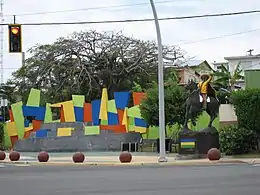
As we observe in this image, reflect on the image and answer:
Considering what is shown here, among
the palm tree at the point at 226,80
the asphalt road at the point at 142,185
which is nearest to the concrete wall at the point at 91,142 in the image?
the asphalt road at the point at 142,185

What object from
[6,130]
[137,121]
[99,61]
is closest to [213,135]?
[137,121]

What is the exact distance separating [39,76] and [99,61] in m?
5.90

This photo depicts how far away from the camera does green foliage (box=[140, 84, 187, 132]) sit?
36312 millimetres

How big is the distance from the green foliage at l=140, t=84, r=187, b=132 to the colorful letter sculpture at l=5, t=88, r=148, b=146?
3.50m

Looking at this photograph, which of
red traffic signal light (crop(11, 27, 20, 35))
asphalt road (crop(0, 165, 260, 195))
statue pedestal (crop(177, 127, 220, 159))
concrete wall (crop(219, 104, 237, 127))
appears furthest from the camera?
concrete wall (crop(219, 104, 237, 127))

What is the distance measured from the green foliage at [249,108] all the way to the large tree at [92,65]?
78.0ft

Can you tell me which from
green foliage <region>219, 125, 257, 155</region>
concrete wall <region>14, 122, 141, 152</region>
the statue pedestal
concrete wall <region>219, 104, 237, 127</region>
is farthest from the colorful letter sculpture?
the statue pedestal

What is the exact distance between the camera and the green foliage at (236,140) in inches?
1190

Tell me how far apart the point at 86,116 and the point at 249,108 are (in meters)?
16.6

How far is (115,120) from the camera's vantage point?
4309cm

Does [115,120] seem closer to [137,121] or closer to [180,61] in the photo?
[137,121]

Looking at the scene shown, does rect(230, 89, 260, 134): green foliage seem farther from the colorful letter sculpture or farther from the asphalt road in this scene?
the asphalt road

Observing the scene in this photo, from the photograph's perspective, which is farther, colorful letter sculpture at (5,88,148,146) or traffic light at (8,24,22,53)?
colorful letter sculpture at (5,88,148,146)

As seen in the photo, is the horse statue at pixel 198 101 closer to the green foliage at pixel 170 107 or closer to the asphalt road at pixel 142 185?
the green foliage at pixel 170 107
